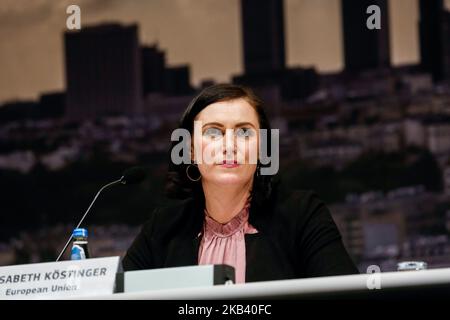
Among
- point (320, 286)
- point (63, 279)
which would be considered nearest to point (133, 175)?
point (63, 279)

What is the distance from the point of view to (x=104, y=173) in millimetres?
6402

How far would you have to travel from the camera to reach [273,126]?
6.17 m

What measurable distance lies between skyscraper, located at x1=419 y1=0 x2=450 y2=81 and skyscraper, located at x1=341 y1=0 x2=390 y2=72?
0.30 meters

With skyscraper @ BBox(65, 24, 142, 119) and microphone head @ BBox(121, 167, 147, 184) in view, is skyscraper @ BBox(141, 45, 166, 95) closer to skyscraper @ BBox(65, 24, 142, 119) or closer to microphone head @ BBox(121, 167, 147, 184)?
skyscraper @ BBox(65, 24, 142, 119)

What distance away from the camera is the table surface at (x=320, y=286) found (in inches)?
55.9

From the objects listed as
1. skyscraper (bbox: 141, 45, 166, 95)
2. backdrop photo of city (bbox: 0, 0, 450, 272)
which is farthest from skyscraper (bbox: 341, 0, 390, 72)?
skyscraper (bbox: 141, 45, 166, 95)

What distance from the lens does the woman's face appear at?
2127 millimetres

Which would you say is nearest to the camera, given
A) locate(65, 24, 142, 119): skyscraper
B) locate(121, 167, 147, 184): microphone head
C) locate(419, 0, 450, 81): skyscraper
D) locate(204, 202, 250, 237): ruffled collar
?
locate(204, 202, 250, 237): ruffled collar

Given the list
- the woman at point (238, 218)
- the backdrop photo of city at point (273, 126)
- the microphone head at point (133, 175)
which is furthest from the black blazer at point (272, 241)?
the backdrop photo of city at point (273, 126)

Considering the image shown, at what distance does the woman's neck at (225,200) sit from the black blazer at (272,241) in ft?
0.11

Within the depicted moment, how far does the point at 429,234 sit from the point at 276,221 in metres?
4.26
